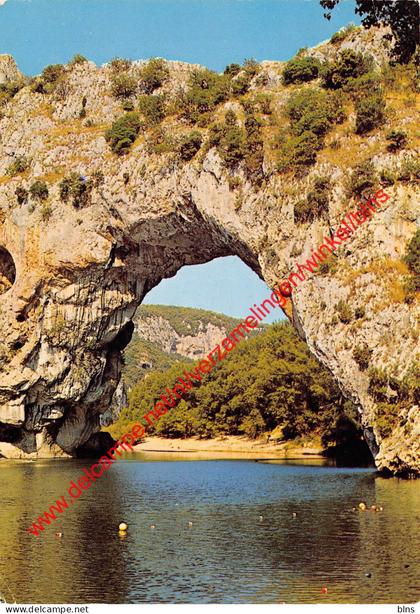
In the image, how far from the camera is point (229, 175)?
2090 inches

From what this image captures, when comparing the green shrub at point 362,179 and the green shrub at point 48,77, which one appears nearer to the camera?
the green shrub at point 362,179

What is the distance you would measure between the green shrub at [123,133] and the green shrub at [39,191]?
6.85 meters

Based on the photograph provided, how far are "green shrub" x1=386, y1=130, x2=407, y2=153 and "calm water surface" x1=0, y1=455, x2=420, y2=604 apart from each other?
2148cm

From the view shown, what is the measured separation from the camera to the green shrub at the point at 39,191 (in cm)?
6181

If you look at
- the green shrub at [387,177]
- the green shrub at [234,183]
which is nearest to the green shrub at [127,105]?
the green shrub at [234,183]

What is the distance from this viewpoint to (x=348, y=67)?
173 feet

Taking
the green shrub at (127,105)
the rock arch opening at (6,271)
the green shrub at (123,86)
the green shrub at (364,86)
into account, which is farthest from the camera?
the rock arch opening at (6,271)

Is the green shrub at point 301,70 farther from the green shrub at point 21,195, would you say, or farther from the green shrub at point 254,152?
the green shrub at point 21,195

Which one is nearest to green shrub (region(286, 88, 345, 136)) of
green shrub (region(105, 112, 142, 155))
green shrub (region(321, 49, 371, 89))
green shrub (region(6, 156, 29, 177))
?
green shrub (region(321, 49, 371, 89))

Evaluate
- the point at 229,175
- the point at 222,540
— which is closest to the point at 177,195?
the point at 229,175

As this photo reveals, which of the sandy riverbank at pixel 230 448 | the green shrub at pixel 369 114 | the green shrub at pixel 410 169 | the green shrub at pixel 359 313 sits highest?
the green shrub at pixel 369 114

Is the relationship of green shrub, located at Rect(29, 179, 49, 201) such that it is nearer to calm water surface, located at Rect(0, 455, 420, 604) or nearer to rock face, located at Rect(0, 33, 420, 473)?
rock face, located at Rect(0, 33, 420, 473)

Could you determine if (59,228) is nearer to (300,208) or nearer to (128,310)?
(128,310)

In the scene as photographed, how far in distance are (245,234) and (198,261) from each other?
36.5 ft
